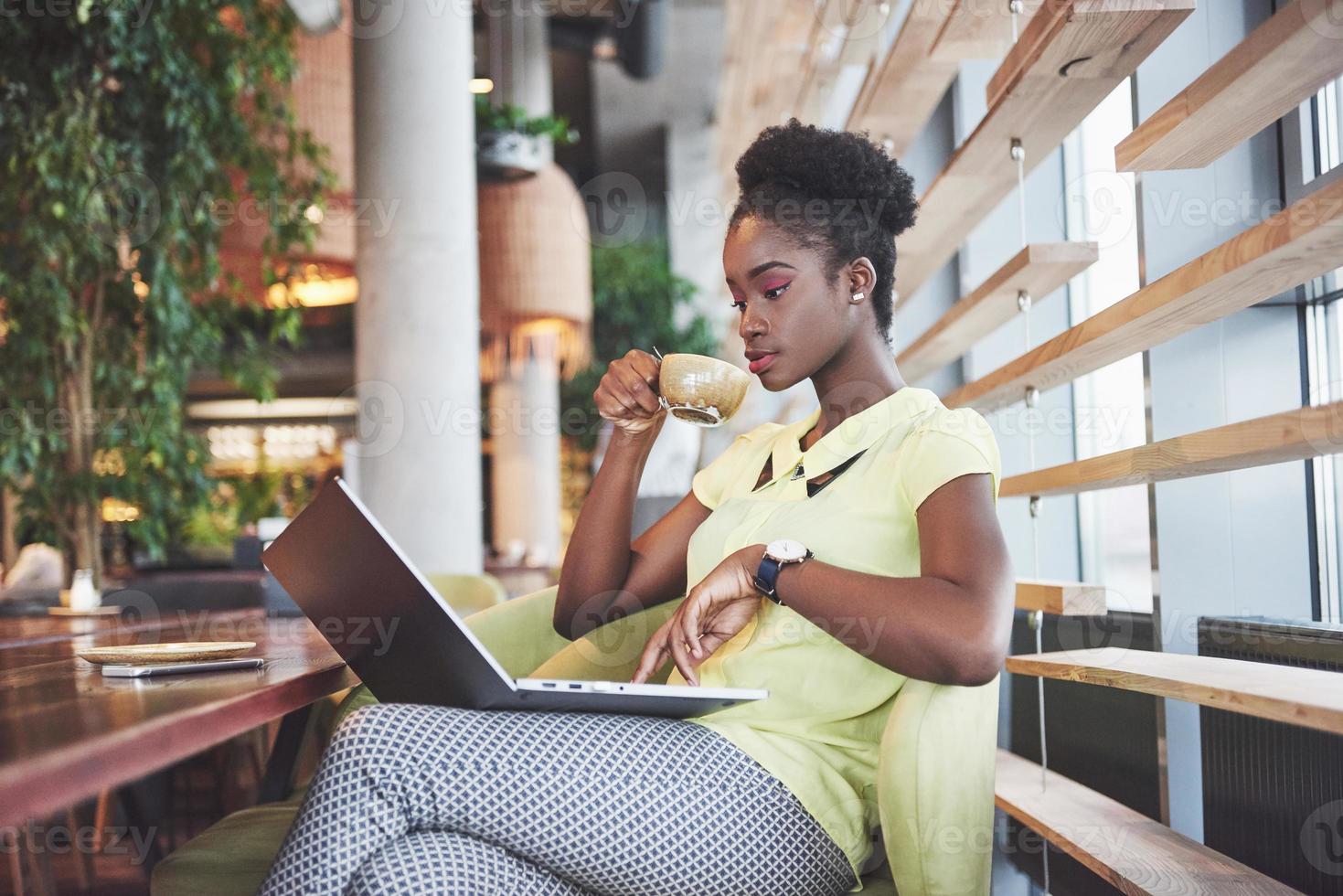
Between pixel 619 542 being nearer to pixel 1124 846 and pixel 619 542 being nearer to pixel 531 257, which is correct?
pixel 1124 846

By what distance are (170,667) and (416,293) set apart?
290 centimetres

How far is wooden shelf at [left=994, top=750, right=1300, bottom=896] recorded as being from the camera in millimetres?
1330

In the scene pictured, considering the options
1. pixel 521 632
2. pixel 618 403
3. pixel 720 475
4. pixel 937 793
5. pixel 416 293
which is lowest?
pixel 937 793

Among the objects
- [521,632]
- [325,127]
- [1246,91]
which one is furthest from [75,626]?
[325,127]

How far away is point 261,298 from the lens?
18.6 feet

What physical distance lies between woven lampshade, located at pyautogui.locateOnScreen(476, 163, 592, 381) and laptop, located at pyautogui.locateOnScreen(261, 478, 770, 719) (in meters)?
4.50

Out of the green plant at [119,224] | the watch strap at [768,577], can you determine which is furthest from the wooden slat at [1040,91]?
the green plant at [119,224]

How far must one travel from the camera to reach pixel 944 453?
133cm

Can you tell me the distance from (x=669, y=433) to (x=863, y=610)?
3.34 metres

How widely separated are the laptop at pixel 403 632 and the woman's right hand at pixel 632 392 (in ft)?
1.57

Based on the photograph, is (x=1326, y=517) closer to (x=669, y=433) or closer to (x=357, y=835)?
(x=357, y=835)

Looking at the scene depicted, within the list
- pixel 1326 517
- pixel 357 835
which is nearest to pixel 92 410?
pixel 357 835

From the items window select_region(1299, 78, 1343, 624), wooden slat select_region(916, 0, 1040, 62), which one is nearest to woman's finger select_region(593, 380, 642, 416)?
wooden slat select_region(916, 0, 1040, 62)

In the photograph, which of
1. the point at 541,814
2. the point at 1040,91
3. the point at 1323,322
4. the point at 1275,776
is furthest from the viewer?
the point at 1323,322
